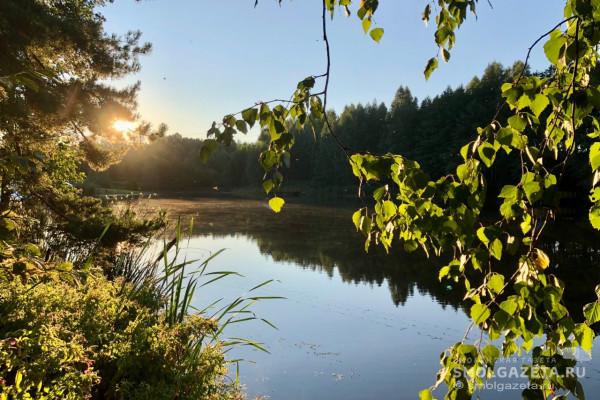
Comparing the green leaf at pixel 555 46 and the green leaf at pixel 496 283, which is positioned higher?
the green leaf at pixel 555 46

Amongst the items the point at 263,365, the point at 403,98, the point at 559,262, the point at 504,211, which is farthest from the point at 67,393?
the point at 403,98

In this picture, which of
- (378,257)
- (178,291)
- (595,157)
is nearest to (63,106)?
(178,291)

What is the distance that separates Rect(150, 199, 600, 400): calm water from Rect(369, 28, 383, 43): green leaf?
5.27 metres

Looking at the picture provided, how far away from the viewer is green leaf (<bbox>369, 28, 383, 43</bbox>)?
1.29 metres

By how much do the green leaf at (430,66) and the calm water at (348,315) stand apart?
5.13 metres

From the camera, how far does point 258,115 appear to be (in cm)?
123

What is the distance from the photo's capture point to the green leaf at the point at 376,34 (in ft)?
4.23

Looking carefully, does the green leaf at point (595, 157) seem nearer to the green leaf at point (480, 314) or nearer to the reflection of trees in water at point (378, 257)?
the green leaf at point (480, 314)

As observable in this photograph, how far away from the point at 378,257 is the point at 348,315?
684 cm

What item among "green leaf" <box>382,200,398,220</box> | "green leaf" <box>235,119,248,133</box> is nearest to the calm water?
"green leaf" <box>382,200,398,220</box>

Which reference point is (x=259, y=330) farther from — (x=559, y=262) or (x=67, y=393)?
(x=559, y=262)

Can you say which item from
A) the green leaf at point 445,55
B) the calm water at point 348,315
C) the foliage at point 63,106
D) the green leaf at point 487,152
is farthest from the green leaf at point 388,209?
the calm water at point 348,315

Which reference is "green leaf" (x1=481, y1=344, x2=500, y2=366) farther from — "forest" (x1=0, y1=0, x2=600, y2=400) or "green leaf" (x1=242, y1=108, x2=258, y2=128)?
"green leaf" (x1=242, y1=108, x2=258, y2=128)

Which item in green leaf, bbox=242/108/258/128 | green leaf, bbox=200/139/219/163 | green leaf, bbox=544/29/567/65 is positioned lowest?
green leaf, bbox=200/139/219/163
